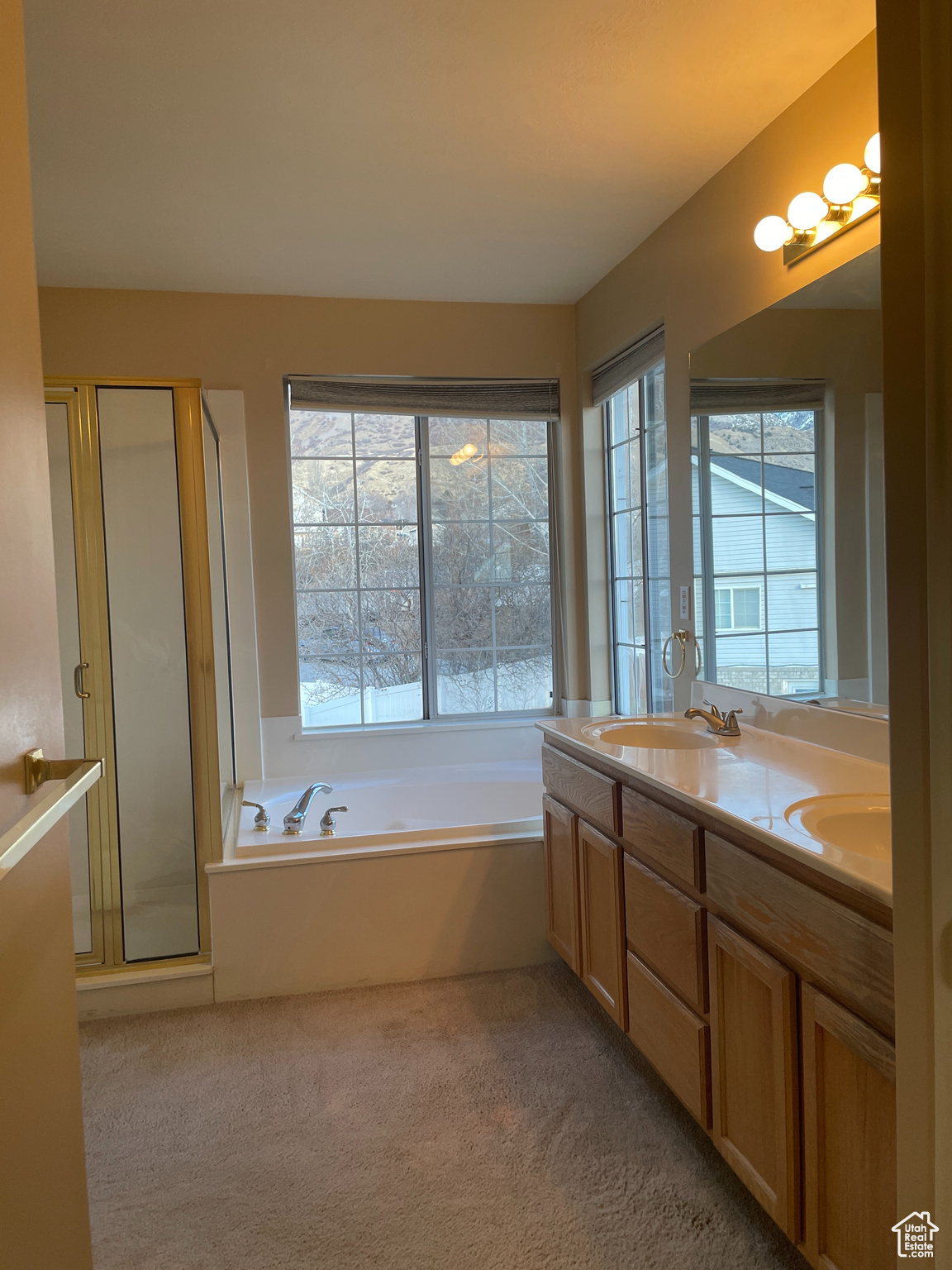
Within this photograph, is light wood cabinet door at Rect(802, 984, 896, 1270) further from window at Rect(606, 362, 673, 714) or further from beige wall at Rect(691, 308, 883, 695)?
window at Rect(606, 362, 673, 714)

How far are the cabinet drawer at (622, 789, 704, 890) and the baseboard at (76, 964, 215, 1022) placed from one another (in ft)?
Result: 4.90

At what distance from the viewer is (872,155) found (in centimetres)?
188

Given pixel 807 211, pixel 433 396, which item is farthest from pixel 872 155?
pixel 433 396

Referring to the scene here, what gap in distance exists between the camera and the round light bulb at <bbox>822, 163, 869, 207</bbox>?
6.25 ft

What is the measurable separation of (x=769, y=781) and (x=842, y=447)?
0.83m

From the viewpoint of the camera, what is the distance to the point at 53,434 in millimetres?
2604

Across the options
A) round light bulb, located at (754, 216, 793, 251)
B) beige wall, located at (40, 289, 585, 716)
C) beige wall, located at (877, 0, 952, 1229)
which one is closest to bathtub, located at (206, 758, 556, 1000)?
beige wall, located at (40, 289, 585, 716)

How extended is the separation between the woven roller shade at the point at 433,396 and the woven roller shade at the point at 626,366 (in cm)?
25

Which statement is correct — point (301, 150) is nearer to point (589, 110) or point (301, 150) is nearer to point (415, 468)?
point (589, 110)

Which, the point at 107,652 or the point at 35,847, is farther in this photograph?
the point at 107,652

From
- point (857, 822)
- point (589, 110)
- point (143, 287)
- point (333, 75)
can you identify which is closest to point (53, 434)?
point (143, 287)

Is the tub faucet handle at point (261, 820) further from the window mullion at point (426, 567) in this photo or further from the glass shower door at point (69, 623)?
the window mullion at point (426, 567)

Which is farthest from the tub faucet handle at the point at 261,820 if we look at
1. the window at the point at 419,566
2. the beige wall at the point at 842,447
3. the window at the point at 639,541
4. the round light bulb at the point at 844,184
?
the round light bulb at the point at 844,184

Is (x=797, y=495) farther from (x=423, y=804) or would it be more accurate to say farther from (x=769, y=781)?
(x=423, y=804)
